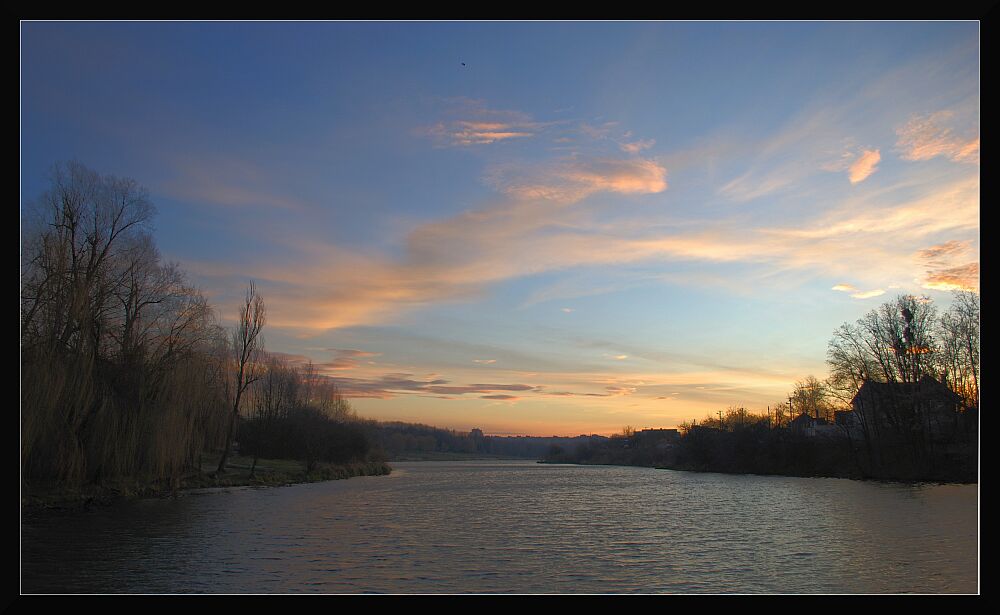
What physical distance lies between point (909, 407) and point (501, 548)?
36659mm

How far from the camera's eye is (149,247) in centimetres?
2612

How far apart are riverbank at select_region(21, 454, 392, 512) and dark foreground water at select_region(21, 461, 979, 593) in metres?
0.70

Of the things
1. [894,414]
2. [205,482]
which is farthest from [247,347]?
[894,414]

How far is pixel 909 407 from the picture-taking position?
141ft

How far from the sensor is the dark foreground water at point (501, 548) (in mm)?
12461

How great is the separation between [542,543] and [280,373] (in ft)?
191

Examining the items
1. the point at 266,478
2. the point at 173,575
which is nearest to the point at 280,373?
the point at 266,478

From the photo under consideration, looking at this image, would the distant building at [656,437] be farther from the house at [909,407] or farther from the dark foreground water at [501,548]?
the dark foreground water at [501,548]

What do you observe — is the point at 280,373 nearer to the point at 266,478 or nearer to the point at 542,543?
the point at 266,478

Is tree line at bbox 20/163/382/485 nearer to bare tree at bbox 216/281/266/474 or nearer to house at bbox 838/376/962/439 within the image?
bare tree at bbox 216/281/266/474

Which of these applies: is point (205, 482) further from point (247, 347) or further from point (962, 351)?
point (962, 351)

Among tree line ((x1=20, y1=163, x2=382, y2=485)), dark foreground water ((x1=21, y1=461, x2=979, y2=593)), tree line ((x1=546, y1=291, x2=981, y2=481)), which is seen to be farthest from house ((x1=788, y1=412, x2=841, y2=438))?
tree line ((x1=20, y1=163, x2=382, y2=485))
